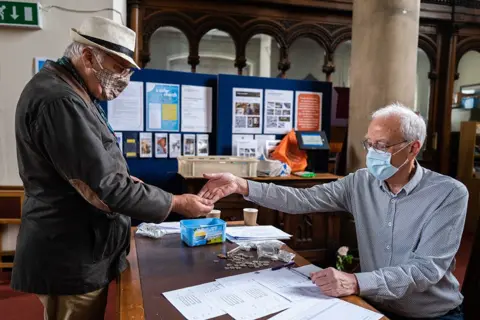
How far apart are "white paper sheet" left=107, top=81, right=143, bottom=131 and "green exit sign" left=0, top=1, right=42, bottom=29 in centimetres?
78

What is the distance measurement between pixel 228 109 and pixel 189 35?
5.37 feet

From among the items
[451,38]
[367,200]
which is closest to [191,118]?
[367,200]

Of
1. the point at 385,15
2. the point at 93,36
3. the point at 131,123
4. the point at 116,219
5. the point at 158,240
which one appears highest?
the point at 385,15

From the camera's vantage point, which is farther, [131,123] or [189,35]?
[189,35]

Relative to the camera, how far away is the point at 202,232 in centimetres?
167

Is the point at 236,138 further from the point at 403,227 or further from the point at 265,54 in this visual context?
the point at 265,54

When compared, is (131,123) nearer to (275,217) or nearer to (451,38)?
(275,217)

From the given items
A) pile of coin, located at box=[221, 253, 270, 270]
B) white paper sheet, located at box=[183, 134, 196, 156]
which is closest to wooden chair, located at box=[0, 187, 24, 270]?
white paper sheet, located at box=[183, 134, 196, 156]

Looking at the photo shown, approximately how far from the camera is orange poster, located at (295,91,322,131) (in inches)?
147

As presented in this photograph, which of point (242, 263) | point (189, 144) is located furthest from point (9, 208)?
point (242, 263)

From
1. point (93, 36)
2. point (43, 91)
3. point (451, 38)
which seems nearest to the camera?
point (43, 91)

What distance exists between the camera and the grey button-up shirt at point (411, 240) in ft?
4.47

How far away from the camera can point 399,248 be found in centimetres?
157

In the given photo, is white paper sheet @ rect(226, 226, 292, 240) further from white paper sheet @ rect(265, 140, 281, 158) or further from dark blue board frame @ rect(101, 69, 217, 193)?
white paper sheet @ rect(265, 140, 281, 158)
